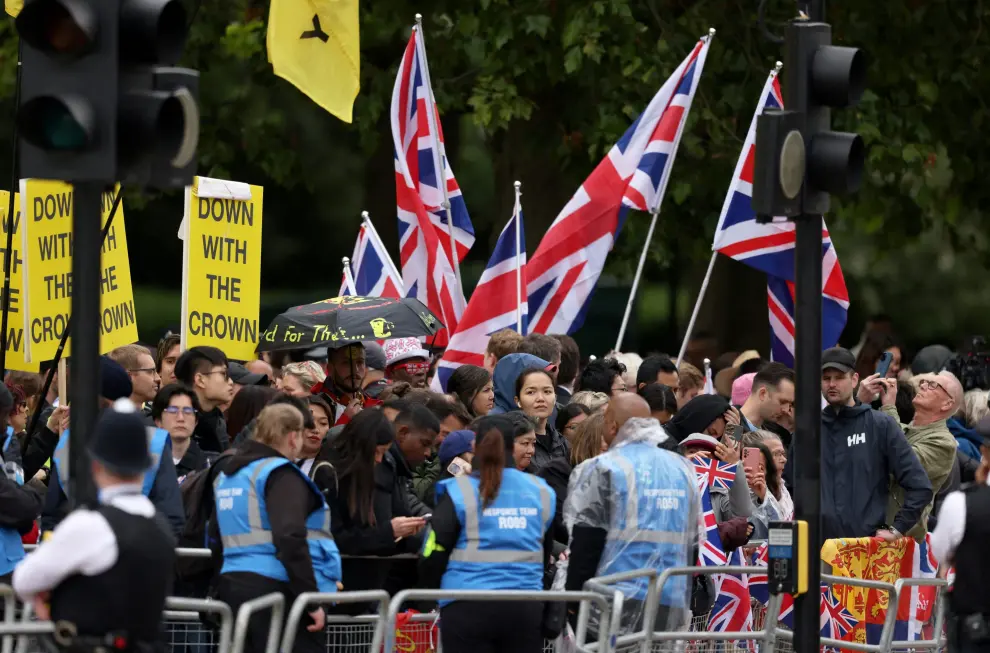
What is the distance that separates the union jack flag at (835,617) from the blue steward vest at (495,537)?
2.20 meters

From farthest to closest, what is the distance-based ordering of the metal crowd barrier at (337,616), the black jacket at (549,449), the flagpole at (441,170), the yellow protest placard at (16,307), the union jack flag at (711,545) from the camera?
the flagpole at (441,170) → the yellow protest placard at (16,307) → the black jacket at (549,449) → the union jack flag at (711,545) → the metal crowd barrier at (337,616)

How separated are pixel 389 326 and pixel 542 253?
2.76m

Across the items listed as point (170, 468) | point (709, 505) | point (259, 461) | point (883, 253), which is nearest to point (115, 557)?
point (259, 461)

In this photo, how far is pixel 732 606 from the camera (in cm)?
1005

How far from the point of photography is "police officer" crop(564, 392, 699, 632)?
9.09 meters

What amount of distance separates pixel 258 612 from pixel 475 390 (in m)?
3.48

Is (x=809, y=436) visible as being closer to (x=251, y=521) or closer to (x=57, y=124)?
(x=251, y=521)

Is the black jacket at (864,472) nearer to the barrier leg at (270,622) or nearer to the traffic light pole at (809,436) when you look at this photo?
the traffic light pole at (809,436)

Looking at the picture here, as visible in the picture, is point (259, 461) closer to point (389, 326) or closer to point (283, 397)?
point (283, 397)

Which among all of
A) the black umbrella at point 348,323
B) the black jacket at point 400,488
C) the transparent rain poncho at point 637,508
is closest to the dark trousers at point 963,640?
the transparent rain poncho at point 637,508

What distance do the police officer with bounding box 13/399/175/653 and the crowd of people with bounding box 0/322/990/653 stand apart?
155 cm

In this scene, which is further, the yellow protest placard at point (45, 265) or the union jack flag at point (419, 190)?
the union jack flag at point (419, 190)

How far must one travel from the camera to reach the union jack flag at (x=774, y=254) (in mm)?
13258

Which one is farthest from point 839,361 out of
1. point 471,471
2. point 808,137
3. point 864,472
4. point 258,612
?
point 258,612
